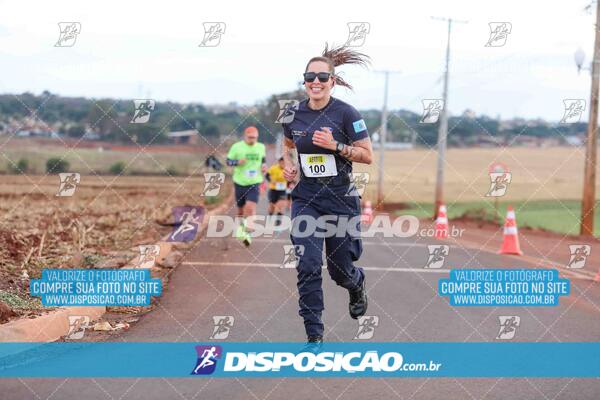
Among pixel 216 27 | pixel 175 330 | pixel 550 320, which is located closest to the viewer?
pixel 175 330

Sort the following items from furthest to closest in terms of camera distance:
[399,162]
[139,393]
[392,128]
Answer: [392,128] → [399,162] → [139,393]

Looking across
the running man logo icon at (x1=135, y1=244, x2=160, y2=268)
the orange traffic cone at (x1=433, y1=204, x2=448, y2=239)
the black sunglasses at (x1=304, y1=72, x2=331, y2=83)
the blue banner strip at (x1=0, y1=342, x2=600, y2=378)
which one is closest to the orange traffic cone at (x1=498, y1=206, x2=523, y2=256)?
the orange traffic cone at (x1=433, y1=204, x2=448, y2=239)

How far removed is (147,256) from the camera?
12.4 metres

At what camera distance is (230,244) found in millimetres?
16984

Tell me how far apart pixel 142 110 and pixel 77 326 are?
4.14m

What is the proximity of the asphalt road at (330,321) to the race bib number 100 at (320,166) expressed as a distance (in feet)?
4.94

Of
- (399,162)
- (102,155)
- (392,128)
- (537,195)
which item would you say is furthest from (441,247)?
(392,128)

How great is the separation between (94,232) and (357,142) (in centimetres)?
1159

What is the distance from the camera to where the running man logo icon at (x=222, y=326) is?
26.4ft

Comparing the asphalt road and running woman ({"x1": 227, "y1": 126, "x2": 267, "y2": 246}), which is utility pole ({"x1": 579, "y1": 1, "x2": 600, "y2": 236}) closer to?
the asphalt road

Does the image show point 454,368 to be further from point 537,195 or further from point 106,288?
point 537,195

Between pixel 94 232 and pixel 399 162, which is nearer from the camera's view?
pixel 94 232

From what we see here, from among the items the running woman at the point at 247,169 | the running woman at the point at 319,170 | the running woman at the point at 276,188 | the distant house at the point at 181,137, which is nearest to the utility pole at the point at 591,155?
the running woman at the point at 276,188

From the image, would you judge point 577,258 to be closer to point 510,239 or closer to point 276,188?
point 510,239
